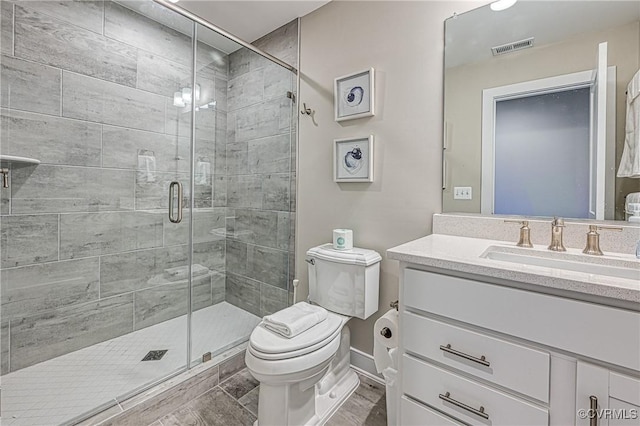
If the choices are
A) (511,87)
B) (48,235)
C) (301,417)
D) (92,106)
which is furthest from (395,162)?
(48,235)

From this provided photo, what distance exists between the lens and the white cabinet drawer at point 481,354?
0.82 meters

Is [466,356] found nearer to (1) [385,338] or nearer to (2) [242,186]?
(1) [385,338]

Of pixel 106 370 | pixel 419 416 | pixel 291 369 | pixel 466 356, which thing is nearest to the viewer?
pixel 466 356

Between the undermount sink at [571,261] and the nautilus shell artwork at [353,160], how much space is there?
88cm

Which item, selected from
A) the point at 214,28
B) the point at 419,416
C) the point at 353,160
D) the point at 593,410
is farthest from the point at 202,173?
the point at 593,410

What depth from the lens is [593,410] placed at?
75 centimetres

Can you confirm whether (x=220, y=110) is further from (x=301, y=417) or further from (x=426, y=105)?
(x=301, y=417)

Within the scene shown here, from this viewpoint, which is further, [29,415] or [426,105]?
[426,105]

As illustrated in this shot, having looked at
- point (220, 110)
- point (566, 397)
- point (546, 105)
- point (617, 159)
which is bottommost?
point (566, 397)

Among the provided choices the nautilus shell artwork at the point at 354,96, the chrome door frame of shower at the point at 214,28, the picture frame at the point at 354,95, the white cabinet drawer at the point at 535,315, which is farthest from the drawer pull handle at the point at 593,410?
the chrome door frame of shower at the point at 214,28

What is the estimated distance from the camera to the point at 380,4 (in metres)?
1.70

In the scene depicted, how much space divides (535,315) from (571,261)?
43 centimetres

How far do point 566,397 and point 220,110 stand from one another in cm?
243

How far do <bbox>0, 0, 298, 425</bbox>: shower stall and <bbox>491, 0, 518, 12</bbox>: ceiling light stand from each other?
131cm
